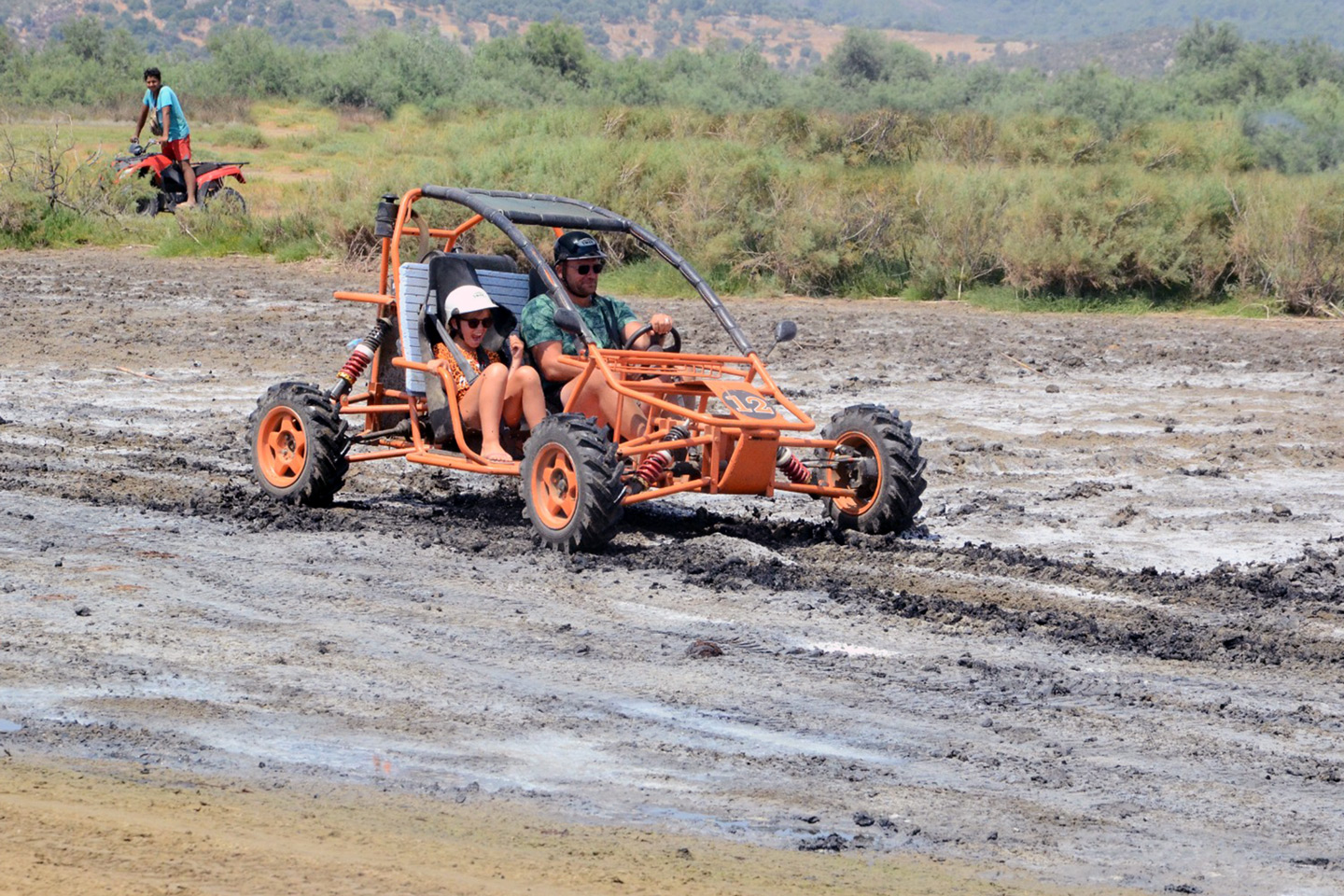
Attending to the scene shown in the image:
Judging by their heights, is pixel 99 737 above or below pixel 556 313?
below

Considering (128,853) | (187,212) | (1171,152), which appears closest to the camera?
(128,853)

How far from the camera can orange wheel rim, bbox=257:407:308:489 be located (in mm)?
9555

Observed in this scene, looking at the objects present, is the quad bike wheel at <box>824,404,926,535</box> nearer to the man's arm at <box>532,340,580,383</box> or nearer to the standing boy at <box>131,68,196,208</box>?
the man's arm at <box>532,340,580,383</box>

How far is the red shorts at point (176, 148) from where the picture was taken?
2391cm

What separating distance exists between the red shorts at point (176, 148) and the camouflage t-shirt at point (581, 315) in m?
15.9

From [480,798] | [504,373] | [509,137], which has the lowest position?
[480,798]

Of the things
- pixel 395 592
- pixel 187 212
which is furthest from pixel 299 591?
pixel 187 212

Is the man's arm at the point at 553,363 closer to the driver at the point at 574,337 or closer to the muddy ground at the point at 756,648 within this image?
the driver at the point at 574,337

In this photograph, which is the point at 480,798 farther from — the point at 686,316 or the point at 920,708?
the point at 686,316

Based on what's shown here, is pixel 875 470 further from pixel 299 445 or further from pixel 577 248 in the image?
pixel 299 445

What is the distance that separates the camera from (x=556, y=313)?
8.38m

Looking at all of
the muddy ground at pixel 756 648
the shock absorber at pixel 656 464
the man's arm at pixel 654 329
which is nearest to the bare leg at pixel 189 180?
the muddy ground at pixel 756 648

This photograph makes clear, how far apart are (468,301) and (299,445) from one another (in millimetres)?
1268

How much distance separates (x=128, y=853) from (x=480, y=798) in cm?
101
